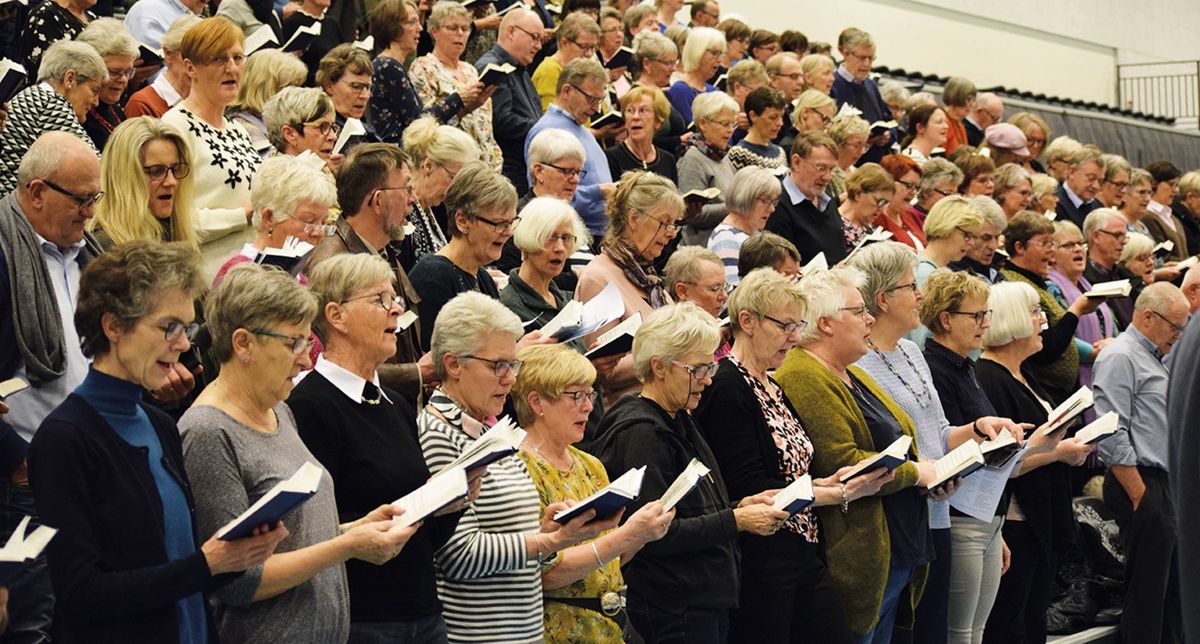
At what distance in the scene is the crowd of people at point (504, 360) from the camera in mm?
2789

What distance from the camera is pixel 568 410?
365 centimetres

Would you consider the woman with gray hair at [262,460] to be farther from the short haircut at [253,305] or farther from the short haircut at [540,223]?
the short haircut at [540,223]

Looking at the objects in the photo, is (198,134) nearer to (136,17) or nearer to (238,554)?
(136,17)

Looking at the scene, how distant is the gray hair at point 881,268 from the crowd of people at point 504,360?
0.01m

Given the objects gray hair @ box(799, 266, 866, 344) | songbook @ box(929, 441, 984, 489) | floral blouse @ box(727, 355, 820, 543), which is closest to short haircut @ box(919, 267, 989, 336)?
gray hair @ box(799, 266, 866, 344)

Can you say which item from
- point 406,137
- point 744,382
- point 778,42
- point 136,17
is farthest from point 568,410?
point 778,42

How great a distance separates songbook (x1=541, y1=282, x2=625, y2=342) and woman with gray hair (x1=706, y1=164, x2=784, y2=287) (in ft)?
5.03

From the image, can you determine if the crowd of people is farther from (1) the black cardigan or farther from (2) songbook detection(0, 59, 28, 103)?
(2) songbook detection(0, 59, 28, 103)

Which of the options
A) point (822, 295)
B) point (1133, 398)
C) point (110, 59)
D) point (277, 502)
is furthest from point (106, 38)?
point (1133, 398)

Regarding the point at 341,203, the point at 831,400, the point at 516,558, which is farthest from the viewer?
the point at 831,400

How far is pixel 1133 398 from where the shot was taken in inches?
249

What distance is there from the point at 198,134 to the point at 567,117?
224 cm

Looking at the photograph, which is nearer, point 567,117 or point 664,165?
point 567,117

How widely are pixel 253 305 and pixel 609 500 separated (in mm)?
877
